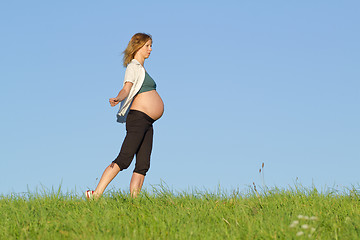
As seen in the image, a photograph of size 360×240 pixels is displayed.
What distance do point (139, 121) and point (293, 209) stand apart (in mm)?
2554

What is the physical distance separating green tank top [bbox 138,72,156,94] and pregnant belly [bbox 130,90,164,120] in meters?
0.06

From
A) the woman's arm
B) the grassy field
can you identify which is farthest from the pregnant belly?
the grassy field

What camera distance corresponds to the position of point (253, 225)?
13.8ft

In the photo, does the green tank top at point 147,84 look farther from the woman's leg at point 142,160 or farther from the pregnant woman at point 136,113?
the woman's leg at point 142,160

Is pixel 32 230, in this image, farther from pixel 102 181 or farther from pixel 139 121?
pixel 139 121

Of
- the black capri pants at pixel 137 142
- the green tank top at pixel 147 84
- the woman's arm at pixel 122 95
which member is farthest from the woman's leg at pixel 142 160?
the woman's arm at pixel 122 95

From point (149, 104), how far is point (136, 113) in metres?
0.24

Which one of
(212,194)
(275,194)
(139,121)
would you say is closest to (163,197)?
(212,194)

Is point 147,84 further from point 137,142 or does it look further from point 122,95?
point 137,142

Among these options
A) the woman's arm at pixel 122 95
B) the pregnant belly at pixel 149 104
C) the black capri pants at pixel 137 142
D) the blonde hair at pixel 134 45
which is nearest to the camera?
the woman's arm at pixel 122 95

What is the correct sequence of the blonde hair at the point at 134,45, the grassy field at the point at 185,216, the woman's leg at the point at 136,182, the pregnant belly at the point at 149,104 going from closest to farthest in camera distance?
the grassy field at the point at 185,216 → the pregnant belly at the point at 149,104 → the woman's leg at the point at 136,182 → the blonde hair at the point at 134,45

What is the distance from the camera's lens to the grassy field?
4062 millimetres

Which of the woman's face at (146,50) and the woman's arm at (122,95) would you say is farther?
the woman's face at (146,50)

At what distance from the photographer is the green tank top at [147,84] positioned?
20.6ft
